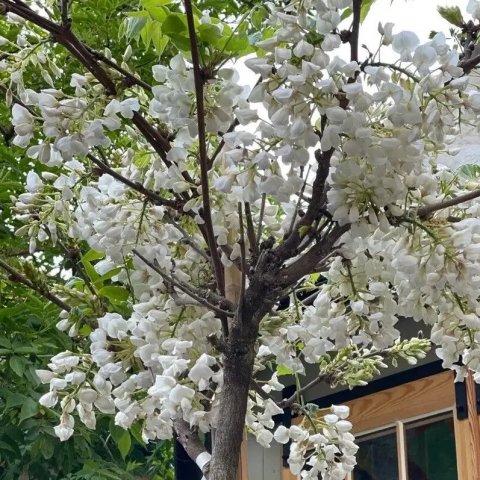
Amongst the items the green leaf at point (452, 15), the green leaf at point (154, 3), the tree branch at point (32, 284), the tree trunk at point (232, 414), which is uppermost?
the green leaf at point (452, 15)

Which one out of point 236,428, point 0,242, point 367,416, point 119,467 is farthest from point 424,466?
point 236,428

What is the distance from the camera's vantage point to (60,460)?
254 centimetres

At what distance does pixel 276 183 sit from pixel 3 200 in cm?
172

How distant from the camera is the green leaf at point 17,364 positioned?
7.24ft

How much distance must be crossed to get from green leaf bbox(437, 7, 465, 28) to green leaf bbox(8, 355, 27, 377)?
5.07 feet

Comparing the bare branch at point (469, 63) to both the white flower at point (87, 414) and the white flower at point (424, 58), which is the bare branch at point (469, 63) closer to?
the white flower at point (424, 58)

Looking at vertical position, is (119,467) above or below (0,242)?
below

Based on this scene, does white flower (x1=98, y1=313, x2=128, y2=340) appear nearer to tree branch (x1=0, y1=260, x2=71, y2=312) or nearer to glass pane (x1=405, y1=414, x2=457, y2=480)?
tree branch (x1=0, y1=260, x2=71, y2=312)

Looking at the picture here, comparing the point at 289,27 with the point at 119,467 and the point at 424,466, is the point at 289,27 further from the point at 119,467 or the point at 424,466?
the point at 119,467

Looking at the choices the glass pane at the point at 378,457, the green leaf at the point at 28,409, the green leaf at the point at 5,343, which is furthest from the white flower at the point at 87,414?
the glass pane at the point at 378,457

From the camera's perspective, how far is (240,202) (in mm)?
983

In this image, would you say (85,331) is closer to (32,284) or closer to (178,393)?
(32,284)

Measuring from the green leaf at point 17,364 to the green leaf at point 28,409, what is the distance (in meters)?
0.07

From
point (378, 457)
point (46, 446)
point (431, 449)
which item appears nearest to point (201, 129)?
→ point (46, 446)
